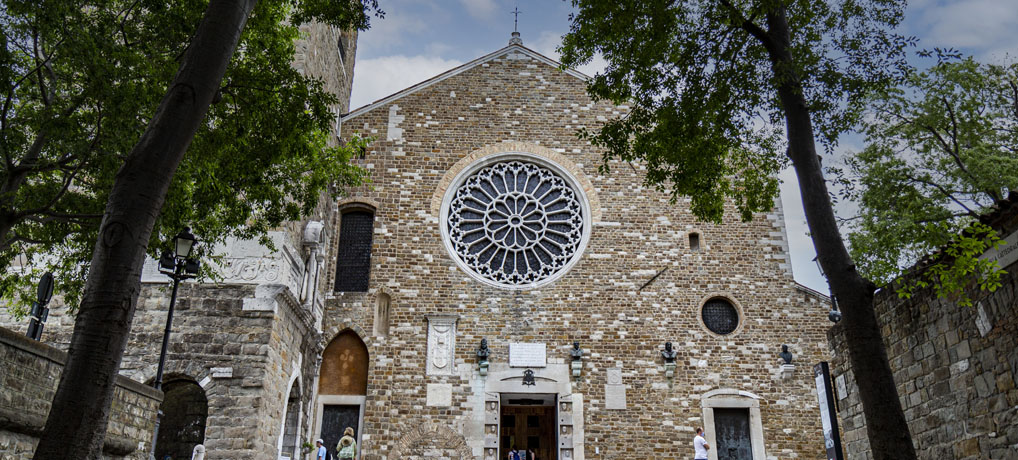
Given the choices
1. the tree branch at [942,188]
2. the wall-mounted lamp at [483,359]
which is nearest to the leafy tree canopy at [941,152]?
the tree branch at [942,188]

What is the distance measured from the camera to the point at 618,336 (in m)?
15.0

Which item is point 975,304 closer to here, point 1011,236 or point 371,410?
point 1011,236

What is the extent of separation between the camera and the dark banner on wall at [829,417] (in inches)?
298

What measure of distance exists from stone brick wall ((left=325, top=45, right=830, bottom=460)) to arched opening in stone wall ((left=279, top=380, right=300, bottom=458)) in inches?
52.6

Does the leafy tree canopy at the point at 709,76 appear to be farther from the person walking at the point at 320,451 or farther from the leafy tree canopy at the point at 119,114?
the person walking at the point at 320,451

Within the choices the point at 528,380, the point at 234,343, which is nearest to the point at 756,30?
the point at 234,343

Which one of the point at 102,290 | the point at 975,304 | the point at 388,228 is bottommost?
the point at 102,290

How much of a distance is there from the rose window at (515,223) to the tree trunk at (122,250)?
10.7m

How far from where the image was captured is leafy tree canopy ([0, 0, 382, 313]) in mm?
6906

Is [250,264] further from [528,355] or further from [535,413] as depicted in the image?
[535,413]

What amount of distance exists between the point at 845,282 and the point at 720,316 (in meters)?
9.80

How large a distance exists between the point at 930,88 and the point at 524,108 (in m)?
8.33

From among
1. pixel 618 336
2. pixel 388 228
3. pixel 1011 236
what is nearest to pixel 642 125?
pixel 1011 236

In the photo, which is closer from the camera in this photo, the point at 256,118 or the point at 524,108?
the point at 256,118
